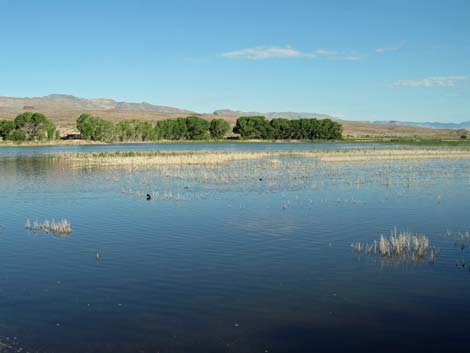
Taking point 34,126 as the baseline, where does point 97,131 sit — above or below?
below

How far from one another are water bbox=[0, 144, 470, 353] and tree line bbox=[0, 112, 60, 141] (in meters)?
131

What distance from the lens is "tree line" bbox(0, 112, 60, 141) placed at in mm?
152375

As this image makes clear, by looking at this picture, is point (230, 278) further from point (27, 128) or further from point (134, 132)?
point (27, 128)

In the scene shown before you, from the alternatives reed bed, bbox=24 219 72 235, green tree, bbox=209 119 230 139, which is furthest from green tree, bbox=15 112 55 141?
reed bed, bbox=24 219 72 235

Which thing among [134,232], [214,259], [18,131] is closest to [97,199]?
[134,232]

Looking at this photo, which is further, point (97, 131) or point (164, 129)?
point (164, 129)

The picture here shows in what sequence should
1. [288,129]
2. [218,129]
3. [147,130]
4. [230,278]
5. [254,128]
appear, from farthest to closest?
[288,129]
[254,128]
[218,129]
[147,130]
[230,278]

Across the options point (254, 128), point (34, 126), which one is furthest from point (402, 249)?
point (254, 128)

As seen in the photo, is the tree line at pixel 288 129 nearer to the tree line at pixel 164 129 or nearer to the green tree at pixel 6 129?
the tree line at pixel 164 129

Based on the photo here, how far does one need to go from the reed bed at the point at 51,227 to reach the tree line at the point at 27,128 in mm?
138655

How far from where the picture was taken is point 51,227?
79.4 ft

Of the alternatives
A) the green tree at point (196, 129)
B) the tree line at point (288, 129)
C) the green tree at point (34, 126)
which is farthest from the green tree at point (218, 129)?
the green tree at point (34, 126)

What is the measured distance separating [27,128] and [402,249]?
509ft

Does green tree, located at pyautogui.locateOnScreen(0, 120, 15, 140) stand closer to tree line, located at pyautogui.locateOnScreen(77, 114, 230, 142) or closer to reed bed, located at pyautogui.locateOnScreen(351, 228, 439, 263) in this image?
tree line, located at pyautogui.locateOnScreen(77, 114, 230, 142)
